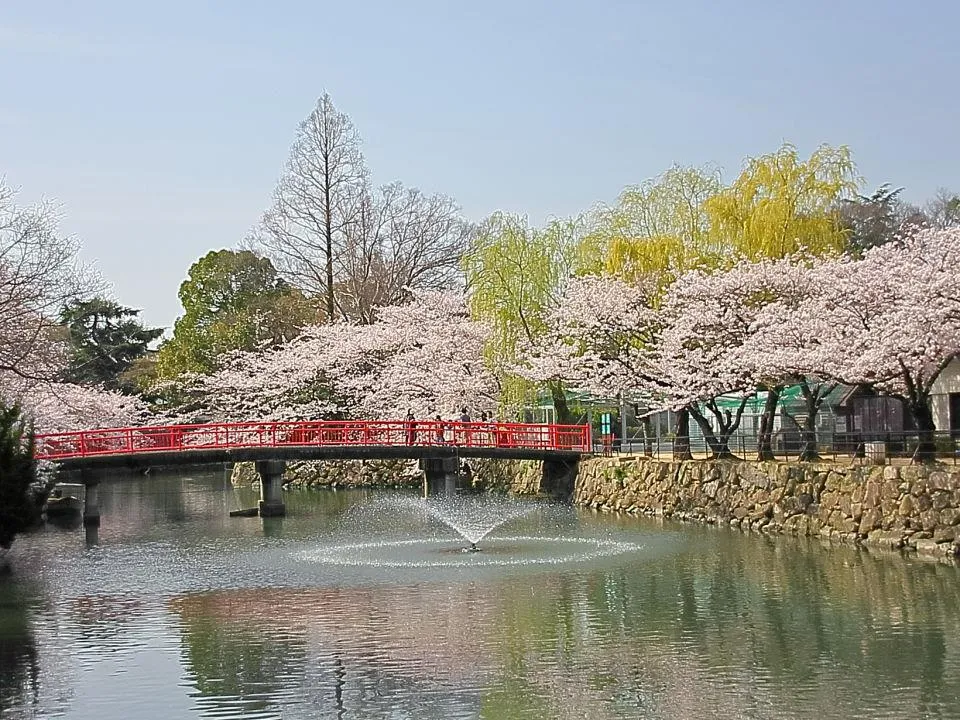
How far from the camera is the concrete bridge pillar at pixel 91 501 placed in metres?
31.8

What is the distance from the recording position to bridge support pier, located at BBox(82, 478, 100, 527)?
31.8m

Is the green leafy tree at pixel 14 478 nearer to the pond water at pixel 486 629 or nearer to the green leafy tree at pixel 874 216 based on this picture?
the pond water at pixel 486 629

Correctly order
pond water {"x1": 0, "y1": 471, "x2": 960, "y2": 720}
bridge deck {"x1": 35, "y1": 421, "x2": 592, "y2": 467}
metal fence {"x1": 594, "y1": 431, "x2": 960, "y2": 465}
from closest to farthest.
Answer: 1. pond water {"x1": 0, "y1": 471, "x2": 960, "y2": 720}
2. metal fence {"x1": 594, "y1": 431, "x2": 960, "y2": 465}
3. bridge deck {"x1": 35, "y1": 421, "x2": 592, "y2": 467}

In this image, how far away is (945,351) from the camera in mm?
21344

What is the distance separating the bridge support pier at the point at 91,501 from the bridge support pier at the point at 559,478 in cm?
1235

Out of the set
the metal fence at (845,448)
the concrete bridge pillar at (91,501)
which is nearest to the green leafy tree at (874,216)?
the metal fence at (845,448)

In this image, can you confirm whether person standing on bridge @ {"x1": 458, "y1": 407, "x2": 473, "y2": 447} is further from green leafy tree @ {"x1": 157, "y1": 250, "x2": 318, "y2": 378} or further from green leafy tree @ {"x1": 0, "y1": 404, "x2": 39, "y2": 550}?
green leafy tree @ {"x1": 0, "y1": 404, "x2": 39, "y2": 550}

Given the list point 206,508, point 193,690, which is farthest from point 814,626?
point 206,508

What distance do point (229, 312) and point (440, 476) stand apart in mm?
18750

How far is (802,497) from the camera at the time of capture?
2442cm

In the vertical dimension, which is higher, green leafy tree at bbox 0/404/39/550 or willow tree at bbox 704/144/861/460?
willow tree at bbox 704/144/861/460

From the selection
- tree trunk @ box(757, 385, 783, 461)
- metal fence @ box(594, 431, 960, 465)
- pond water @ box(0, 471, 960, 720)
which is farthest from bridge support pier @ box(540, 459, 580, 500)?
pond water @ box(0, 471, 960, 720)

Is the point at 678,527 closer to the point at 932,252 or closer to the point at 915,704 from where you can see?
the point at 932,252

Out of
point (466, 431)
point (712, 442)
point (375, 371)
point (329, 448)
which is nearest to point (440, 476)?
point (466, 431)
